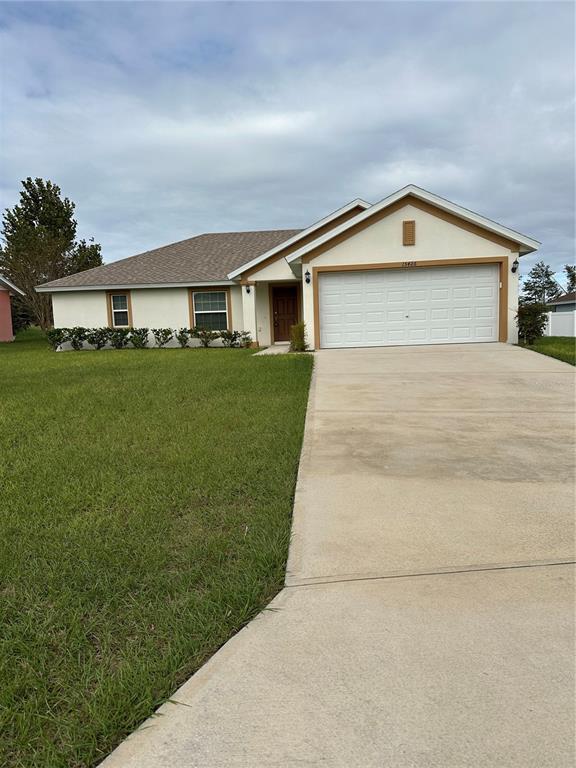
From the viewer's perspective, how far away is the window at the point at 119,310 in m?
21.1

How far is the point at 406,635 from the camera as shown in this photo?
2559 mm

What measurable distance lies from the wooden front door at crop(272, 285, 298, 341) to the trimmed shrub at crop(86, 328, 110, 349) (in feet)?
22.5

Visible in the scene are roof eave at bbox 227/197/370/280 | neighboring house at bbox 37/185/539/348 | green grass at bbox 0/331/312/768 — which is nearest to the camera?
green grass at bbox 0/331/312/768

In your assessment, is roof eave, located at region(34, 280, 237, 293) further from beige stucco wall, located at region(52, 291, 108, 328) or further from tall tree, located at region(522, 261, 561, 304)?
tall tree, located at region(522, 261, 561, 304)

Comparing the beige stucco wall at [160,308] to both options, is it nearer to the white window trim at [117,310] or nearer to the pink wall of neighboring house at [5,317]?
the white window trim at [117,310]

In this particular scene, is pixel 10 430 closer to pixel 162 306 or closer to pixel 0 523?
pixel 0 523

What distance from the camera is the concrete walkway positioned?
6.33ft

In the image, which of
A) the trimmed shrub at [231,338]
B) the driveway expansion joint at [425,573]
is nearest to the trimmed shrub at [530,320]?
the trimmed shrub at [231,338]

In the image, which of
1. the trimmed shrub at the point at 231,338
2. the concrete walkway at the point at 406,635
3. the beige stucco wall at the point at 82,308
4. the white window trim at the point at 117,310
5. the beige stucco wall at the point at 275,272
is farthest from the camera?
the beige stucco wall at the point at 82,308

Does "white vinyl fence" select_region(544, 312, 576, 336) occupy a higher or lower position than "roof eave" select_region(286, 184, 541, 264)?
lower

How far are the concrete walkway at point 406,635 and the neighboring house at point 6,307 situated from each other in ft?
89.4

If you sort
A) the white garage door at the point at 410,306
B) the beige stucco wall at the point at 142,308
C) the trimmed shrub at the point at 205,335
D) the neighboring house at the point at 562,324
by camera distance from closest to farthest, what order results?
the white garage door at the point at 410,306
the trimmed shrub at the point at 205,335
the beige stucco wall at the point at 142,308
the neighboring house at the point at 562,324

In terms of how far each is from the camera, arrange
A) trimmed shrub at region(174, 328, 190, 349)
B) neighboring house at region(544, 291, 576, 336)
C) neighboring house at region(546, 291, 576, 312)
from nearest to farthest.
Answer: trimmed shrub at region(174, 328, 190, 349)
neighboring house at region(544, 291, 576, 336)
neighboring house at region(546, 291, 576, 312)

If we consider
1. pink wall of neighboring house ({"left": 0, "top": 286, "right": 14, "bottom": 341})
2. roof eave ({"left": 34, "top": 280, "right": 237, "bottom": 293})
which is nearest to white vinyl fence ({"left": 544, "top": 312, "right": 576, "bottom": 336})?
roof eave ({"left": 34, "top": 280, "right": 237, "bottom": 293})
